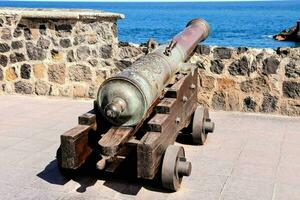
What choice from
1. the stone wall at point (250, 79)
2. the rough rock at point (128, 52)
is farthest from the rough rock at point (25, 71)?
the stone wall at point (250, 79)

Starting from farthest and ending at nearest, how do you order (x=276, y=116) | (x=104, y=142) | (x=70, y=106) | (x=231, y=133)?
(x=70, y=106) < (x=276, y=116) < (x=231, y=133) < (x=104, y=142)

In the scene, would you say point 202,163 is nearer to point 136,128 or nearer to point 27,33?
point 136,128

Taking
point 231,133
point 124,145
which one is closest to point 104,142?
point 124,145

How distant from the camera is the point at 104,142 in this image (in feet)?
12.1

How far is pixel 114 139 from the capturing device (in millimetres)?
3740

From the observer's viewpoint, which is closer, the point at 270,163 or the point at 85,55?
the point at 270,163

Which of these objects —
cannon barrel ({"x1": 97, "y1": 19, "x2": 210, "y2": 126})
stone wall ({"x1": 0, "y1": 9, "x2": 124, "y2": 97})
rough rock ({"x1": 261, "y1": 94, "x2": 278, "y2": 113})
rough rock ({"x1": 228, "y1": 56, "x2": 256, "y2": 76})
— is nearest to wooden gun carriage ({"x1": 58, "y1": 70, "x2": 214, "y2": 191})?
cannon barrel ({"x1": 97, "y1": 19, "x2": 210, "y2": 126})

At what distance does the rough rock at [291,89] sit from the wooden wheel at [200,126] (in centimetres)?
157

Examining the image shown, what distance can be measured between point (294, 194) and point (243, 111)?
271 centimetres

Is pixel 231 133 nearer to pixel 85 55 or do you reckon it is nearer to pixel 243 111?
pixel 243 111

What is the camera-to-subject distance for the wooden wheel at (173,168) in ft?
12.4

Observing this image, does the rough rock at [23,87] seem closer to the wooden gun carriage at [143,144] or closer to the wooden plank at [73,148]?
the wooden gun carriage at [143,144]

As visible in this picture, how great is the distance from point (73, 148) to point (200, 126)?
5.66 feet

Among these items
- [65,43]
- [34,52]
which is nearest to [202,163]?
[65,43]
